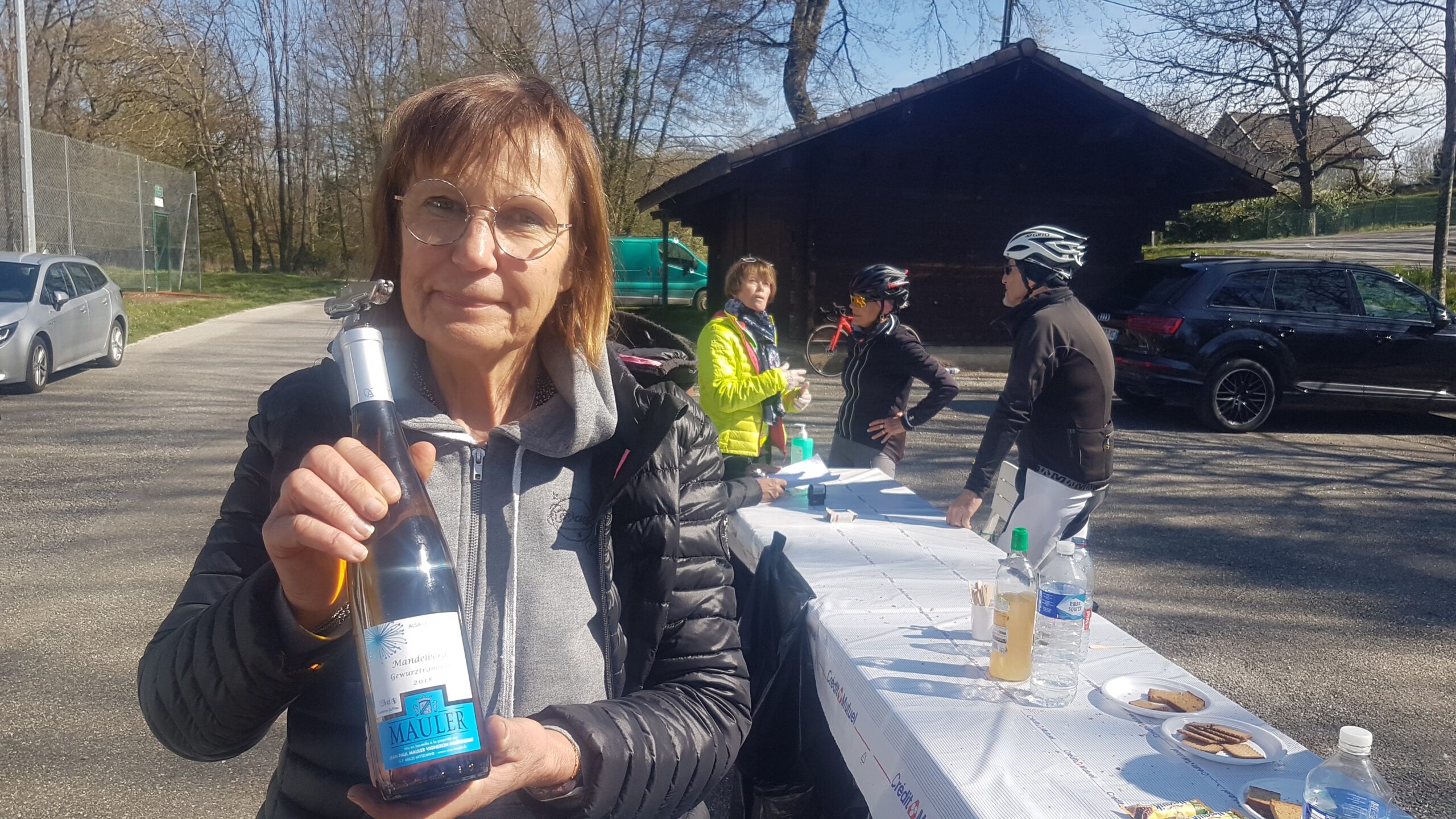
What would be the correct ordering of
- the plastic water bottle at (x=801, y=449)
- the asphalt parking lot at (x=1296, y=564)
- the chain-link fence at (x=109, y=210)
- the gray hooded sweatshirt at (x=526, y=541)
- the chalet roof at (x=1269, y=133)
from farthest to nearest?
the chalet roof at (x=1269, y=133), the chain-link fence at (x=109, y=210), the plastic water bottle at (x=801, y=449), the asphalt parking lot at (x=1296, y=564), the gray hooded sweatshirt at (x=526, y=541)

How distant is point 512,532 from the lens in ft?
4.64

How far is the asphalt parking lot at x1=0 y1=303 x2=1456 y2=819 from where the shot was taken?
144 inches

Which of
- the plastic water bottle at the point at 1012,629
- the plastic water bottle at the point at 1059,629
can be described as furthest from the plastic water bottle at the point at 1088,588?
the plastic water bottle at the point at 1012,629

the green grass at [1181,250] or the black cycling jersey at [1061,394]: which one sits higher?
the green grass at [1181,250]

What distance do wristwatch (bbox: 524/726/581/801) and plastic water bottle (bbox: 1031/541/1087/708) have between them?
139 centimetres

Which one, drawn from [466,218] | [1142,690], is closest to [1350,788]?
[1142,690]

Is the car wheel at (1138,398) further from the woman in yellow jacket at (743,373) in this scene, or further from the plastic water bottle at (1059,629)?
the plastic water bottle at (1059,629)

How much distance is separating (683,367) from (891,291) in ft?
10.9

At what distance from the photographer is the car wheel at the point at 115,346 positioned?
43.2 feet

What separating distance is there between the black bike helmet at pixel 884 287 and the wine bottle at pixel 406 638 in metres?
4.02

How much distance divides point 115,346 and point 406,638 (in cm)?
1489

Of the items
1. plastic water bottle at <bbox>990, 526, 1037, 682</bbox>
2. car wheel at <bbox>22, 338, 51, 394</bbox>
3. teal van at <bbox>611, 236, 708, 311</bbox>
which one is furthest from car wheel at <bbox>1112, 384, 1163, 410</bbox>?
teal van at <bbox>611, 236, 708, 311</bbox>

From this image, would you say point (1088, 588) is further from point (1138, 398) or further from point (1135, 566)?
point (1138, 398)

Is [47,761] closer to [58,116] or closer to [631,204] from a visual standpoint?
[631,204]
